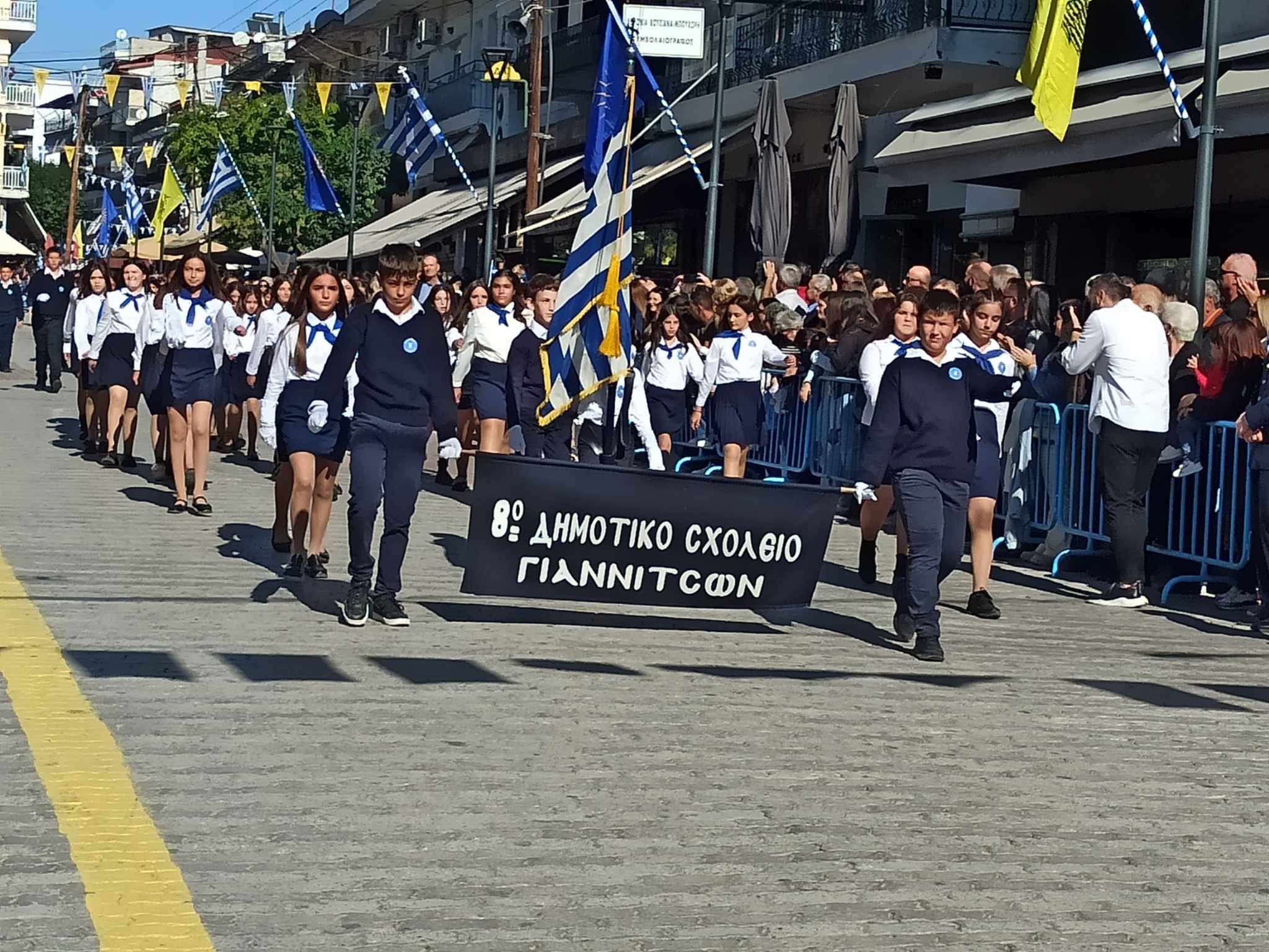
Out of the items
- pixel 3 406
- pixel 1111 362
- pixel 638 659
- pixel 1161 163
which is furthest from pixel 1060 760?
pixel 3 406

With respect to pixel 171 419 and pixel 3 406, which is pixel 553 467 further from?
pixel 3 406

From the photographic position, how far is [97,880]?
505 centimetres

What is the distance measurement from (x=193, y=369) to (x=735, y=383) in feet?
12.4

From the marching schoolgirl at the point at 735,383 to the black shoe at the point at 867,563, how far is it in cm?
271

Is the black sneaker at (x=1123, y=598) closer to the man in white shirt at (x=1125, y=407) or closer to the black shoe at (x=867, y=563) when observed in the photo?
the man in white shirt at (x=1125, y=407)

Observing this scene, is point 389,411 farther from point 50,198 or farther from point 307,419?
point 50,198

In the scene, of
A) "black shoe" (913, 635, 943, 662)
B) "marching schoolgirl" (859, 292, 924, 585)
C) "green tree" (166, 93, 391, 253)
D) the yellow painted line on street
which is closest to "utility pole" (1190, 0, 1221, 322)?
"marching schoolgirl" (859, 292, 924, 585)

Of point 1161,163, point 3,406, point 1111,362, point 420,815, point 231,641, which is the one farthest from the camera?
point 3,406

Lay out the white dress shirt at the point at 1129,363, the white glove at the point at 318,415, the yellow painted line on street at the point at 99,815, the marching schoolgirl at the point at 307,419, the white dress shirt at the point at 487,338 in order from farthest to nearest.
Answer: the white dress shirt at the point at 487,338
the white dress shirt at the point at 1129,363
the marching schoolgirl at the point at 307,419
the white glove at the point at 318,415
the yellow painted line on street at the point at 99,815

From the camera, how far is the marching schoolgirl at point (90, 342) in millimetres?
17239

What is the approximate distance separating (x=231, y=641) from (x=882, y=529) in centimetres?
686

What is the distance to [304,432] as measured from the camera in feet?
36.1

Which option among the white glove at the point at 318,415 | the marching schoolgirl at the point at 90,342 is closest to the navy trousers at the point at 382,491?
the white glove at the point at 318,415

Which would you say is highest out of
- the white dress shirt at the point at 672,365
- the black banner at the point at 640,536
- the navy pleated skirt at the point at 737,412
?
the white dress shirt at the point at 672,365
